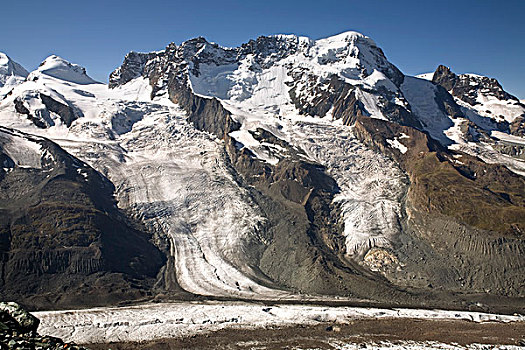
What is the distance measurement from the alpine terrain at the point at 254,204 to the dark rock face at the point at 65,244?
318 millimetres

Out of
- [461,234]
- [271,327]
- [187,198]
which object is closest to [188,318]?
[271,327]

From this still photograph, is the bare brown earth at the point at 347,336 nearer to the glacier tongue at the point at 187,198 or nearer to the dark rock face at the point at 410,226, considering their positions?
the dark rock face at the point at 410,226

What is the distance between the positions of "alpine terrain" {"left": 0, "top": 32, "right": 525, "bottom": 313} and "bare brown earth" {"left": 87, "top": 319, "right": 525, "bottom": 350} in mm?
11649

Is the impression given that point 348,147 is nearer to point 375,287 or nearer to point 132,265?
point 375,287

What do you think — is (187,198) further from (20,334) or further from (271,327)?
(20,334)

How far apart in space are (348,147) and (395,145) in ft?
46.2

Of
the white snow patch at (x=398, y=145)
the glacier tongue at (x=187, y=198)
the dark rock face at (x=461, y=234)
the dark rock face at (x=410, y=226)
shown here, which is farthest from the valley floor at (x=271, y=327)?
the white snow patch at (x=398, y=145)

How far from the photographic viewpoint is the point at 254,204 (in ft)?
331

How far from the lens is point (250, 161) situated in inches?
4744

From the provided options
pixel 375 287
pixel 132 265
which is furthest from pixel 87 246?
pixel 375 287

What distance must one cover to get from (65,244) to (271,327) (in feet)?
142

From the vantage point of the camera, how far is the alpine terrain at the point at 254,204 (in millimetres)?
68875

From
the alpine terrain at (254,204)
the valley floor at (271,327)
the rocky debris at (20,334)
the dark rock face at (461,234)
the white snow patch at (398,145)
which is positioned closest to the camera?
the rocky debris at (20,334)

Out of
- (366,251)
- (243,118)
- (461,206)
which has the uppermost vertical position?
(243,118)
